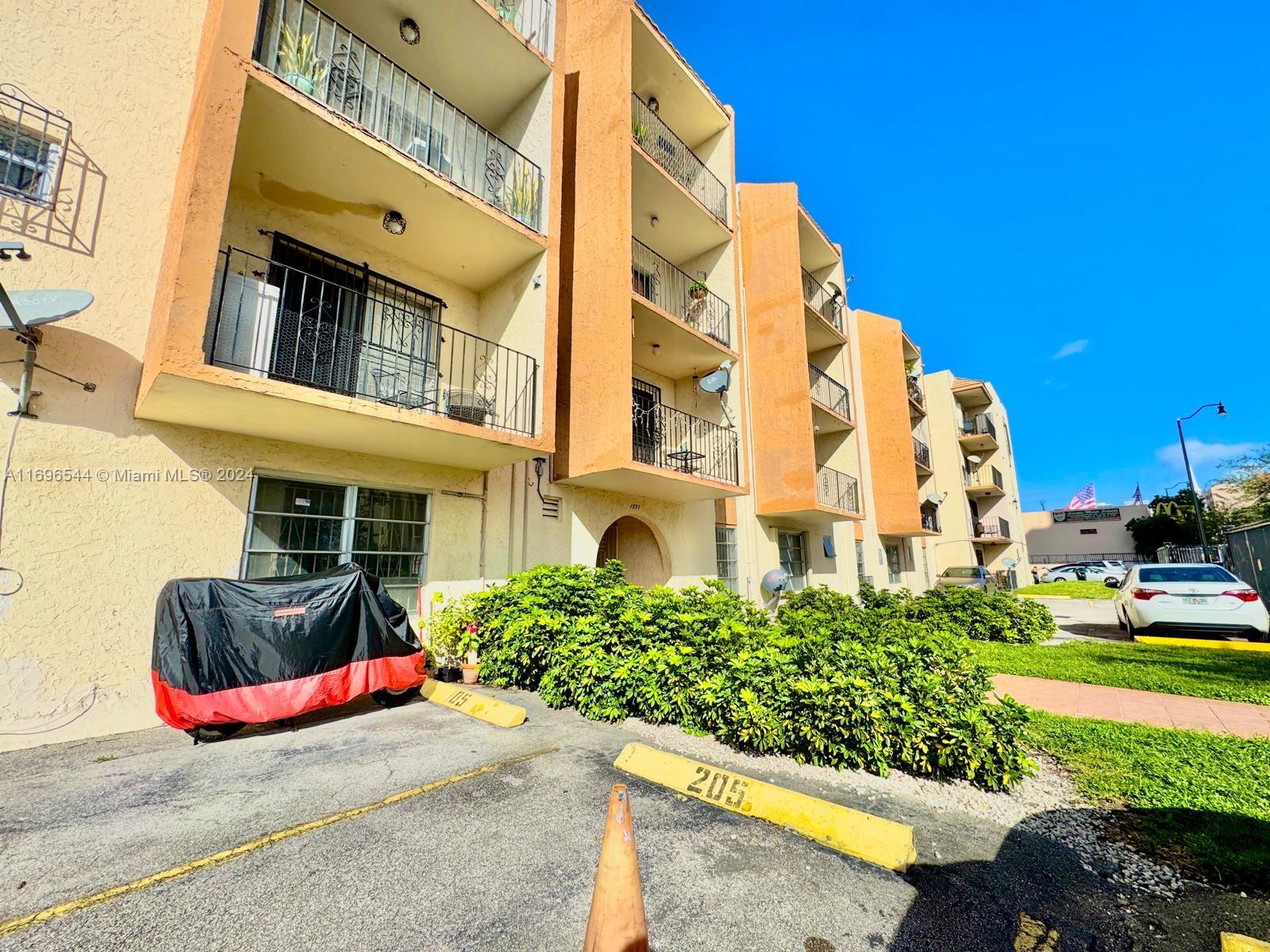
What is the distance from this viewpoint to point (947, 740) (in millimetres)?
3648

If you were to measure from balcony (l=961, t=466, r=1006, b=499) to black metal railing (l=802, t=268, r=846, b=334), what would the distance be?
56.3 ft

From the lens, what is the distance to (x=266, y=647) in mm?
4496

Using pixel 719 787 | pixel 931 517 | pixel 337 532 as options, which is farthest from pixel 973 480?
pixel 337 532

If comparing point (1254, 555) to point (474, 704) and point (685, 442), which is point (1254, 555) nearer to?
point (685, 442)

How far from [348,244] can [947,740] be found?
8672 millimetres

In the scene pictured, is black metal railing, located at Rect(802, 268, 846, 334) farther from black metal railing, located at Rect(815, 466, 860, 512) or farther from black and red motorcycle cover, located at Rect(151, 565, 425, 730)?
black and red motorcycle cover, located at Rect(151, 565, 425, 730)

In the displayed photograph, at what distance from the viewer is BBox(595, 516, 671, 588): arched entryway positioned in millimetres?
10070

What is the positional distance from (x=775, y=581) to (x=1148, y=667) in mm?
6156

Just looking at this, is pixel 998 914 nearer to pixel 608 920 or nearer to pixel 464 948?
pixel 608 920

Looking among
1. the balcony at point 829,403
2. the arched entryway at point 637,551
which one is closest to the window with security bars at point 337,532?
the arched entryway at point 637,551

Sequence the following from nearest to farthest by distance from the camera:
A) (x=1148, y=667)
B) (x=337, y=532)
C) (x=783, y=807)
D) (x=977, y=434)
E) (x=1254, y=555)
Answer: (x=783, y=807)
(x=337, y=532)
(x=1148, y=667)
(x=1254, y=555)
(x=977, y=434)

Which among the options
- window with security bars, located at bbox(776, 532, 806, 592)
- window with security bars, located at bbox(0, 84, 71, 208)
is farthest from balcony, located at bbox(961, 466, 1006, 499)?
window with security bars, located at bbox(0, 84, 71, 208)

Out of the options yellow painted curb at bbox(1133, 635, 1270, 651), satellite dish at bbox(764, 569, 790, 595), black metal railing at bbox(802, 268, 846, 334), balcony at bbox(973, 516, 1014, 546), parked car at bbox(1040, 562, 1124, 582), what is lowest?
yellow painted curb at bbox(1133, 635, 1270, 651)

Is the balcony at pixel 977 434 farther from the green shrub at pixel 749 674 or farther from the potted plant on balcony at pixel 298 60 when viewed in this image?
the potted plant on balcony at pixel 298 60
